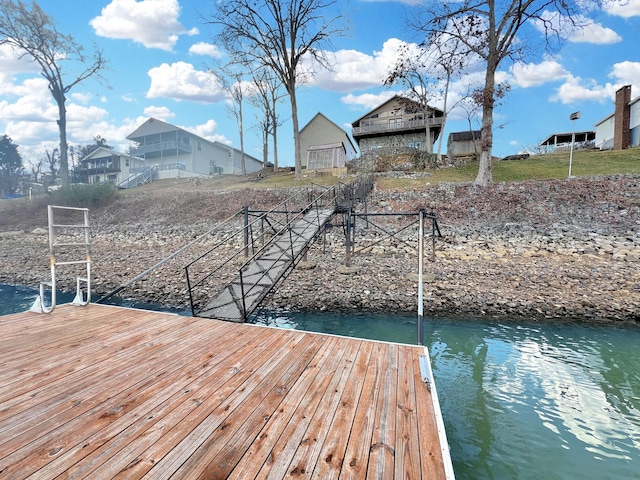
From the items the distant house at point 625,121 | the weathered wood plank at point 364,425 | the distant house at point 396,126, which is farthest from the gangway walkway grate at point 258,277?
the distant house at point 625,121

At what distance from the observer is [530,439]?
406cm

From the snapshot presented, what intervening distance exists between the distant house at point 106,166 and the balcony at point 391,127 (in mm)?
30282

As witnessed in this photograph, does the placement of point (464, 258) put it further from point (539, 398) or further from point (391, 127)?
point (391, 127)

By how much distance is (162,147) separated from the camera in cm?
4175

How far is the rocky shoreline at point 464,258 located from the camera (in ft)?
28.3

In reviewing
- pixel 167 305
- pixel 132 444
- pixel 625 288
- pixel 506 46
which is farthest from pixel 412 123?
pixel 132 444

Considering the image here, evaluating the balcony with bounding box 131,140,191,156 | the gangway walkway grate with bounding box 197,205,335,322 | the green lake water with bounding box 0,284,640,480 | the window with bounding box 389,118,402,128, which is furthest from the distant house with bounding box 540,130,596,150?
the balcony with bounding box 131,140,191,156

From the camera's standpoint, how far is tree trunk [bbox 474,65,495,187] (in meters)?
18.8

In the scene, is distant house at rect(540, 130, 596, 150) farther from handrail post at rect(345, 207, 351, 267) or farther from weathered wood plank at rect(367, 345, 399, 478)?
weathered wood plank at rect(367, 345, 399, 478)

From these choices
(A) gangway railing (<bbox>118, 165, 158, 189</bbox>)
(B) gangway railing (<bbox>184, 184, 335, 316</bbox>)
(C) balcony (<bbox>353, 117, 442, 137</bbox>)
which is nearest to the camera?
(B) gangway railing (<bbox>184, 184, 335, 316</bbox>)

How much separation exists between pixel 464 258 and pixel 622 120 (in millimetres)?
35119

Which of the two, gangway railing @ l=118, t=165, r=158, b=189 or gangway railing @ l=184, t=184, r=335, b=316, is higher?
gangway railing @ l=118, t=165, r=158, b=189

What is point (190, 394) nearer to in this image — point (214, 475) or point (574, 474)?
point (214, 475)

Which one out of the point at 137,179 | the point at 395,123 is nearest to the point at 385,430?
the point at 395,123
